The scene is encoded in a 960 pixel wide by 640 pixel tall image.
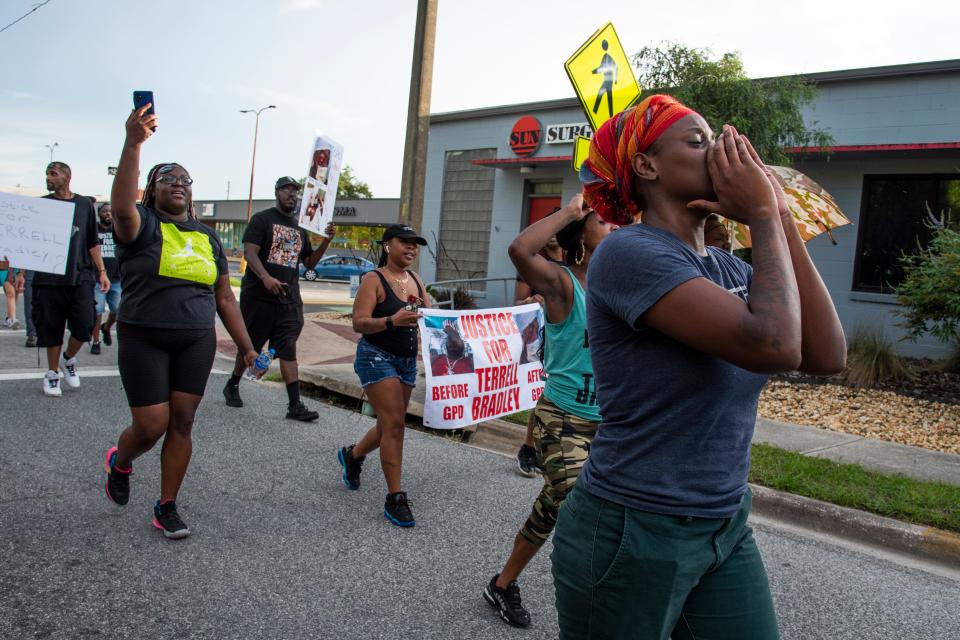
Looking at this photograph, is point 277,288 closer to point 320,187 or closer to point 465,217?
point 320,187

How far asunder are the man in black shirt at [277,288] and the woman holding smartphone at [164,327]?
2.94 m

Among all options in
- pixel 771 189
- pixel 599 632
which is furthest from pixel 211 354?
pixel 771 189

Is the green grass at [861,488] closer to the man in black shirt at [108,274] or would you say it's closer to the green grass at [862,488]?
the green grass at [862,488]

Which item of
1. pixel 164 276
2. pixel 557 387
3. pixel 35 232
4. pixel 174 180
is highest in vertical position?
pixel 174 180

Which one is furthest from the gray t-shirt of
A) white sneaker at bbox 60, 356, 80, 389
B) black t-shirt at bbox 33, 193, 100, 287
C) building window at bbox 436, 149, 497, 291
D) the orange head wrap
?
building window at bbox 436, 149, 497, 291

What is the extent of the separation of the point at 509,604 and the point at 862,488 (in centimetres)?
325

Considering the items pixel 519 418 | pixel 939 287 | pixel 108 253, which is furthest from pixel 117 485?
pixel 939 287

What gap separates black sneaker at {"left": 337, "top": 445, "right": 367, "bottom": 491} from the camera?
16.7 ft

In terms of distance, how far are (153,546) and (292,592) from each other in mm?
947

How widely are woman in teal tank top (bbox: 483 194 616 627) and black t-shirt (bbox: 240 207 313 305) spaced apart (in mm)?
4215

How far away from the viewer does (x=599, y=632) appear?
1721mm

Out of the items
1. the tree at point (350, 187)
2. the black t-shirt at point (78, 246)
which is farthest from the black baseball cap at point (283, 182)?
the tree at point (350, 187)

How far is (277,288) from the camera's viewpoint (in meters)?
7.16

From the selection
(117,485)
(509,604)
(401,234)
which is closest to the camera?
(509,604)
